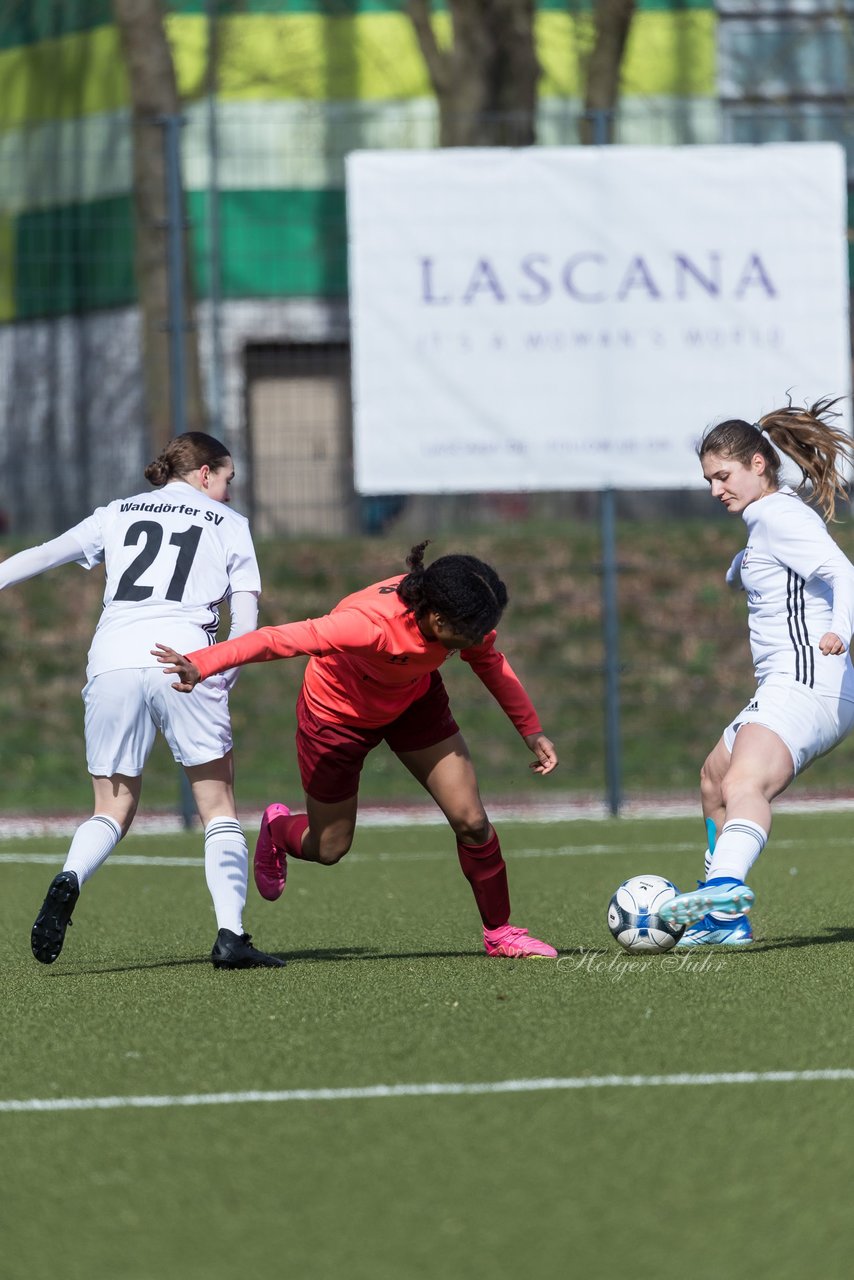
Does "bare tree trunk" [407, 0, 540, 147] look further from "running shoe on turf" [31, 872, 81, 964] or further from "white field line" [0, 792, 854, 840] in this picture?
"running shoe on turf" [31, 872, 81, 964]

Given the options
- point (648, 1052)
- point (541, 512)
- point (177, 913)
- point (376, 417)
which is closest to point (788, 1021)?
point (648, 1052)

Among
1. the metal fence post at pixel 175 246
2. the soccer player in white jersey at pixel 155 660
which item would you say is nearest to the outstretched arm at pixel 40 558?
the soccer player in white jersey at pixel 155 660

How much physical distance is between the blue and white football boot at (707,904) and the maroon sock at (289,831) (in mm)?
1579

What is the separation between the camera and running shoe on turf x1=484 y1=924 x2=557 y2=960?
707 cm

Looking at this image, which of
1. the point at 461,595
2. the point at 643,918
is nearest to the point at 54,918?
the point at 461,595

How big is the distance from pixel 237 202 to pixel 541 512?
323 cm

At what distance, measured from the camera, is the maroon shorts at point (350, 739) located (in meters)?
7.00

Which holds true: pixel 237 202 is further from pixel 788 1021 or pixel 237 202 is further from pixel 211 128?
pixel 788 1021

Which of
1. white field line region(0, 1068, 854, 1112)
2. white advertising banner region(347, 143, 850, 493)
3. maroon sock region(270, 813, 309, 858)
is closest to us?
white field line region(0, 1068, 854, 1112)

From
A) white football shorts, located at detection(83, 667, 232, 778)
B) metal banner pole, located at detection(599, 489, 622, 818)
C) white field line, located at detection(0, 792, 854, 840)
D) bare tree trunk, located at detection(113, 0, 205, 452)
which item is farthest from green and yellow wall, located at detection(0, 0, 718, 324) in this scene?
white football shorts, located at detection(83, 667, 232, 778)

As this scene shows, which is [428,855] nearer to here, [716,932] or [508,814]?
[508,814]

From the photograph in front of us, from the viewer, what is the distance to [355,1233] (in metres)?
3.74

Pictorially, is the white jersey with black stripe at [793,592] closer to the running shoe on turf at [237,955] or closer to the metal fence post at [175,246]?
the running shoe on turf at [237,955]

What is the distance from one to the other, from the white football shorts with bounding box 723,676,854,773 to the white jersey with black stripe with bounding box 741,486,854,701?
4 centimetres
